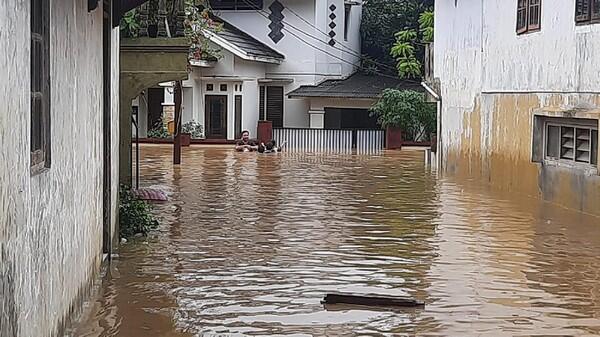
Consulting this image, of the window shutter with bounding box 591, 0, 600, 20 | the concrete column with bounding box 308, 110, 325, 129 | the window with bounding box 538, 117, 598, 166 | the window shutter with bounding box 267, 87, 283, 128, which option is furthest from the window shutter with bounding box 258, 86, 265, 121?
the window shutter with bounding box 591, 0, 600, 20

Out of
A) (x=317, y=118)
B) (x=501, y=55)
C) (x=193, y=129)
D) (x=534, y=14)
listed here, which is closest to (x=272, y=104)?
(x=317, y=118)

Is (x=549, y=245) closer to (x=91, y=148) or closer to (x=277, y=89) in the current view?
(x=91, y=148)

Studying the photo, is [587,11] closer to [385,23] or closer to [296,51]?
[296,51]

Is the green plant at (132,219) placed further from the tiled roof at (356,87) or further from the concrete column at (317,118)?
the concrete column at (317,118)

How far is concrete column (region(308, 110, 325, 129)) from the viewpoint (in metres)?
43.3

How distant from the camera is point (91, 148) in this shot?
980cm

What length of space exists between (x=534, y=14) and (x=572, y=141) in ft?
10.7

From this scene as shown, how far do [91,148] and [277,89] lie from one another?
34.9 metres

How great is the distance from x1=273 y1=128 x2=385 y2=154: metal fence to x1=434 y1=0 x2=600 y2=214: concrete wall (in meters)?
11.1

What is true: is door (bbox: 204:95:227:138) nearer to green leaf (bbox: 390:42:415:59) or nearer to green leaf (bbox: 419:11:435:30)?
green leaf (bbox: 390:42:415:59)

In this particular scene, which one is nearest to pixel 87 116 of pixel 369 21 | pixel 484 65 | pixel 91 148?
Answer: pixel 91 148

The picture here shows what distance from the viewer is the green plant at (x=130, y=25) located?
1583 centimetres

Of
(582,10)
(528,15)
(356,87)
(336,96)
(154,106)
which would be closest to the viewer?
(582,10)

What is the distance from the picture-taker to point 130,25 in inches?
627
